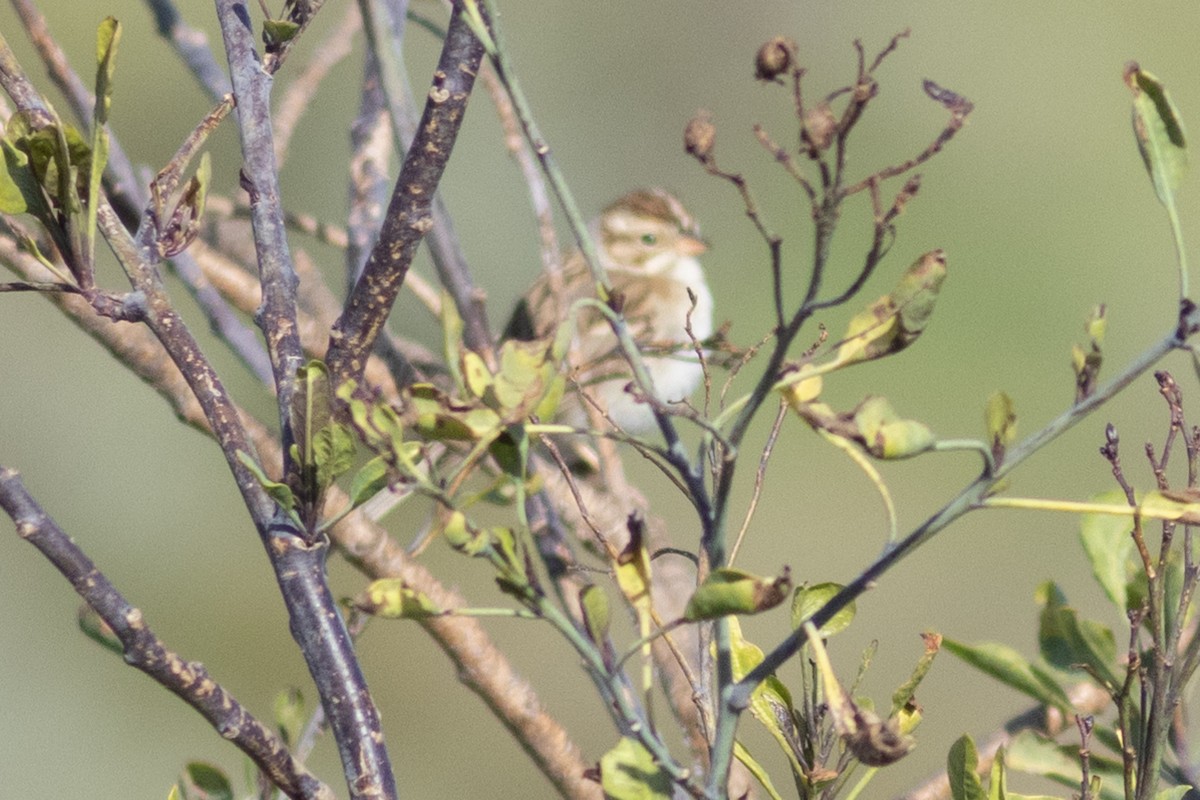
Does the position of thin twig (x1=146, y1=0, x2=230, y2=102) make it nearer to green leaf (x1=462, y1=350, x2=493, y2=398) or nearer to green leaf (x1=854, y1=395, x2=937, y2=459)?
green leaf (x1=462, y1=350, x2=493, y2=398)

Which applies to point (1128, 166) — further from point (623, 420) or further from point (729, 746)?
point (729, 746)

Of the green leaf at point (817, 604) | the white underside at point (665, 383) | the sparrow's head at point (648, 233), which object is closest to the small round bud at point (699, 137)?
the green leaf at point (817, 604)

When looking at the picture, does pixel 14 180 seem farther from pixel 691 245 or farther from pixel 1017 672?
pixel 691 245

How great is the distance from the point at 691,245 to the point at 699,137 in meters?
4.04

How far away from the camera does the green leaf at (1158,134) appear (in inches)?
24.8

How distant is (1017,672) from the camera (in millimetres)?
1021

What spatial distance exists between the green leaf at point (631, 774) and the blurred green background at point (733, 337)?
2.07 m

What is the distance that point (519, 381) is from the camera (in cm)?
58

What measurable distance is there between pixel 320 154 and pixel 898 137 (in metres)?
1.66

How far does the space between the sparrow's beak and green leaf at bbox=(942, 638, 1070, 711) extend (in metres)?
3.64

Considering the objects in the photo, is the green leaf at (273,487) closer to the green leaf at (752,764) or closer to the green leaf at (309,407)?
the green leaf at (309,407)

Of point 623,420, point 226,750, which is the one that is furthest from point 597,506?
point 623,420

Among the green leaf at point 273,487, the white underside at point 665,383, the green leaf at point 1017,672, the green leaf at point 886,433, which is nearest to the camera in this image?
the green leaf at point 886,433

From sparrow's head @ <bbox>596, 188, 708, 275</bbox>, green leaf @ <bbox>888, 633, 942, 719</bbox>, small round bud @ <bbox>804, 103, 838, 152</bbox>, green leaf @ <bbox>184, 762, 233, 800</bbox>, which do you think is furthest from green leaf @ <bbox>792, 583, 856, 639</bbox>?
sparrow's head @ <bbox>596, 188, 708, 275</bbox>
